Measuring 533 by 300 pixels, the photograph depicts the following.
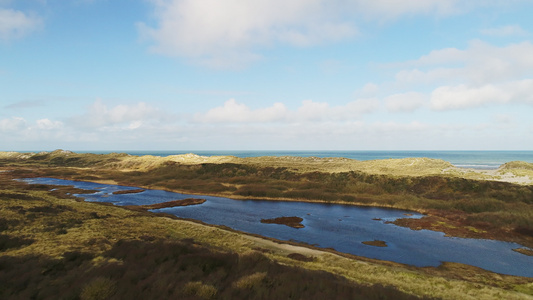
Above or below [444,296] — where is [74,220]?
above

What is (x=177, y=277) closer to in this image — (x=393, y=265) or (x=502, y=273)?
(x=393, y=265)

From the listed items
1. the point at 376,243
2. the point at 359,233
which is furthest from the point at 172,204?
the point at 376,243

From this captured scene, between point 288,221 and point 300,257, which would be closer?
point 300,257

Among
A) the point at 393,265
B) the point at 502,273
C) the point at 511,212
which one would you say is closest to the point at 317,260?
the point at 393,265

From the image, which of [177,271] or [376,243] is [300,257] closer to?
[177,271]

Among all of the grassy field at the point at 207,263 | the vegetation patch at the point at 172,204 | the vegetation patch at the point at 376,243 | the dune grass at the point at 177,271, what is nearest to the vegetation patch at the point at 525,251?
the grassy field at the point at 207,263
